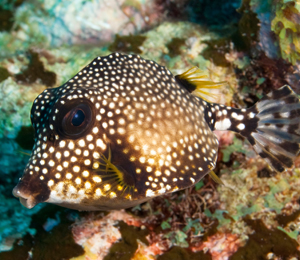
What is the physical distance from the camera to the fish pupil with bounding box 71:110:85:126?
81.8 inches

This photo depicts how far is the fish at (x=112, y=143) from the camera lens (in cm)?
213

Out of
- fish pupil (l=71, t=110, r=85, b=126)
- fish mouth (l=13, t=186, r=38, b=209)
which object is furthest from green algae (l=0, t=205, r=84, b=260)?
fish pupil (l=71, t=110, r=85, b=126)

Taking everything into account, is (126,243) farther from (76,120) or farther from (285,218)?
(285,218)

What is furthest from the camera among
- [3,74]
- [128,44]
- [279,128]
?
[128,44]

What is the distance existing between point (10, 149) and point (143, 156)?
282cm

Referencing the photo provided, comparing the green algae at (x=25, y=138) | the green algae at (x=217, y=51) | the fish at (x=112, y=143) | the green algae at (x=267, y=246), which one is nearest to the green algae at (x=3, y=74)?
the green algae at (x=25, y=138)

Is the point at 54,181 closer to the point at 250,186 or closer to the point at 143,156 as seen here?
the point at 143,156

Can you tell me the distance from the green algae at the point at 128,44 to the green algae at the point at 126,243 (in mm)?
3047

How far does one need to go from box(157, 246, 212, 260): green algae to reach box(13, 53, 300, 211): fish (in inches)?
47.2

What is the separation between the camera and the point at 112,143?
2170mm

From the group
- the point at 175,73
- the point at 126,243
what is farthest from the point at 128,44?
the point at 126,243

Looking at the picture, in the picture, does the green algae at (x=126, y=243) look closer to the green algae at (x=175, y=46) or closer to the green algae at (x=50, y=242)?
the green algae at (x=50, y=242)

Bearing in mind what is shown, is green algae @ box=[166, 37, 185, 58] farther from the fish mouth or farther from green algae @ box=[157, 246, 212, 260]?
the fish mouth

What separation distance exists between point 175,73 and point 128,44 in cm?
121
